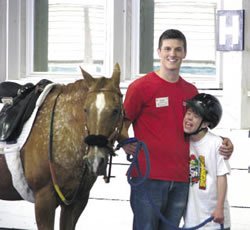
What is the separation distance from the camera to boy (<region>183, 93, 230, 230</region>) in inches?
114

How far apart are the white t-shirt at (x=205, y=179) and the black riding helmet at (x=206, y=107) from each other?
0.09 meters

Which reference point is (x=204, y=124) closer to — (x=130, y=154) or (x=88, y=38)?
(x=130, y=154)

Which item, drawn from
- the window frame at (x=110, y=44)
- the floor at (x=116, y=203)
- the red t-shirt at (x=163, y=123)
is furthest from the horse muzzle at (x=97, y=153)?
the window frame at (x=110, y=44)

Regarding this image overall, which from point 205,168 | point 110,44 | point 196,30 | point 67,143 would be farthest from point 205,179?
point 110,44

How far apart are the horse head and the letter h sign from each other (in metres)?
1.62

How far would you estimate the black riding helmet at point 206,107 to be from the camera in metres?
2.91

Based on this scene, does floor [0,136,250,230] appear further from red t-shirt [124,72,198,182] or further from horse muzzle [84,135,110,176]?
horse muzzle [84,135,110,176]

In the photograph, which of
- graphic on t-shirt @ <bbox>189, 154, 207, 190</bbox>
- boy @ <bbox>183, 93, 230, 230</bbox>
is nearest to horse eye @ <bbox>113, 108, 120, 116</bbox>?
boy @ <bbox>183, 93, 230, 230</bbox>

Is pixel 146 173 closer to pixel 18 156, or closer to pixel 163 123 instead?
pixel 163 123

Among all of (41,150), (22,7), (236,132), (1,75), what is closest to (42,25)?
(22,7)

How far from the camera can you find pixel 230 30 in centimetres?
425

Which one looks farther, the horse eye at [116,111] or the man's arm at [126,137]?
the man's arm at [126,137]

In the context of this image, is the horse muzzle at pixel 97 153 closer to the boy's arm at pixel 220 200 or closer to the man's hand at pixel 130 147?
the man's hand at pixel 130 147

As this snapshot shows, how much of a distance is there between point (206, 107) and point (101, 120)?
547 millimetres
